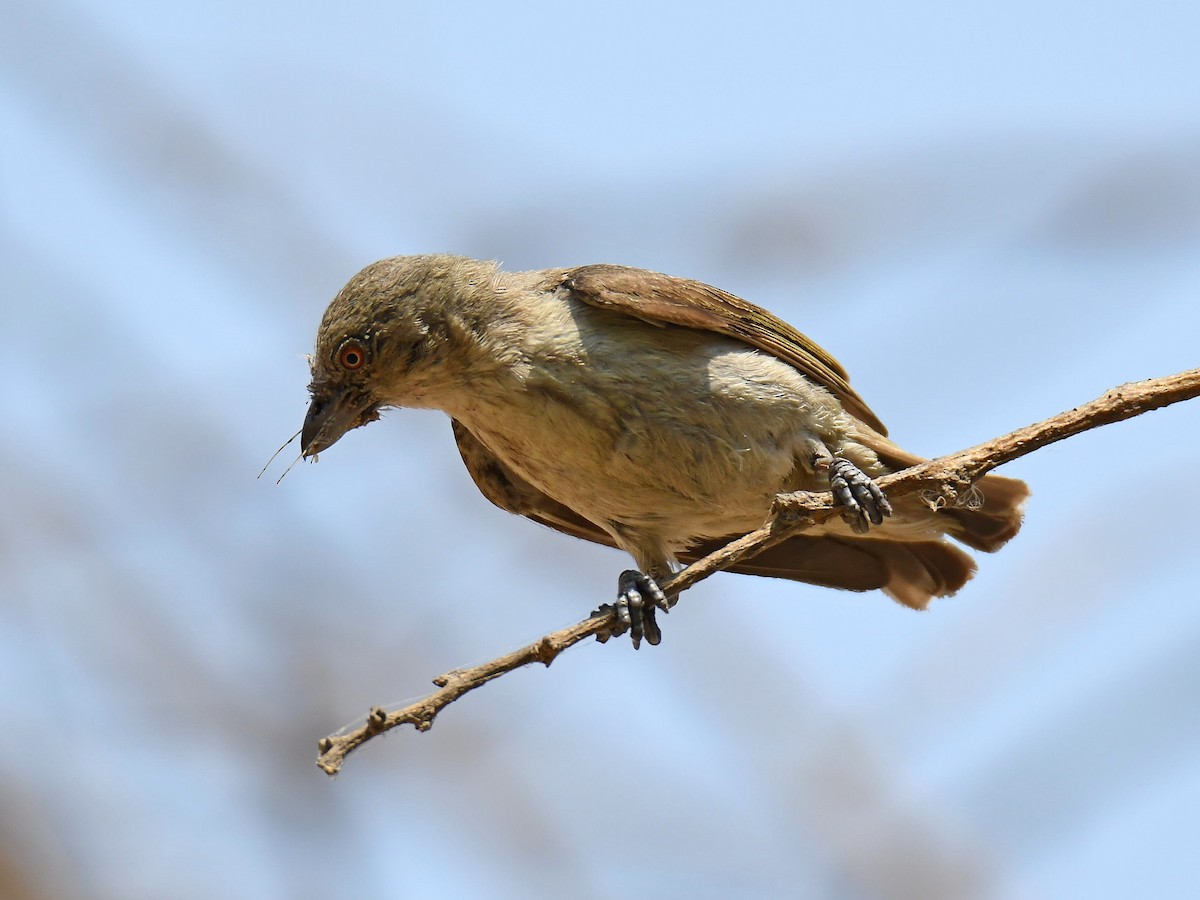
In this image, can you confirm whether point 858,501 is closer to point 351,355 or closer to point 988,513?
point 988,513

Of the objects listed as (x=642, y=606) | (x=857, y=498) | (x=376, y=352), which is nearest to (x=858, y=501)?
(x=857, y=498)

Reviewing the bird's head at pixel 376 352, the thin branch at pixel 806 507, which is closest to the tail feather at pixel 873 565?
the bird's head at pixel 376 352

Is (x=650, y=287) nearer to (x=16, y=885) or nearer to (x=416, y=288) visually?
(x=416, y=288)

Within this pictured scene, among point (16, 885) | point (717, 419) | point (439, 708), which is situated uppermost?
point (717, 419)

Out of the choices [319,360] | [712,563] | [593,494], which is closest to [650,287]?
[593,494]

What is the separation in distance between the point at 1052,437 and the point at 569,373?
2.05 m

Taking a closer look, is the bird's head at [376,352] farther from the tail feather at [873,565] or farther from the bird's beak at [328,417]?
the tail feather at [873,565]

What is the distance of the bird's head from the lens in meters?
5.18

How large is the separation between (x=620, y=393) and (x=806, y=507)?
4.62 ft

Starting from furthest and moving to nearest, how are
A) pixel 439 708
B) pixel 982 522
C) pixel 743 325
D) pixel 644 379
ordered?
pixel 982 522, pixel 743 325, pixel 644 379, pixel 439 708

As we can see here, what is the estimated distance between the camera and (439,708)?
9.94 ft

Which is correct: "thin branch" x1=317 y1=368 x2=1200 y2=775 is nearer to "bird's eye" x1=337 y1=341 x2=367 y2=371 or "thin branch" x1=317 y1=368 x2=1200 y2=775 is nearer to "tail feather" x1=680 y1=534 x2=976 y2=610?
"bird's eye" x1=337 y1=341 x2=367 y2=371

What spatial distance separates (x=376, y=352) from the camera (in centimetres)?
516

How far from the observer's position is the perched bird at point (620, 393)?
16.4 ft
